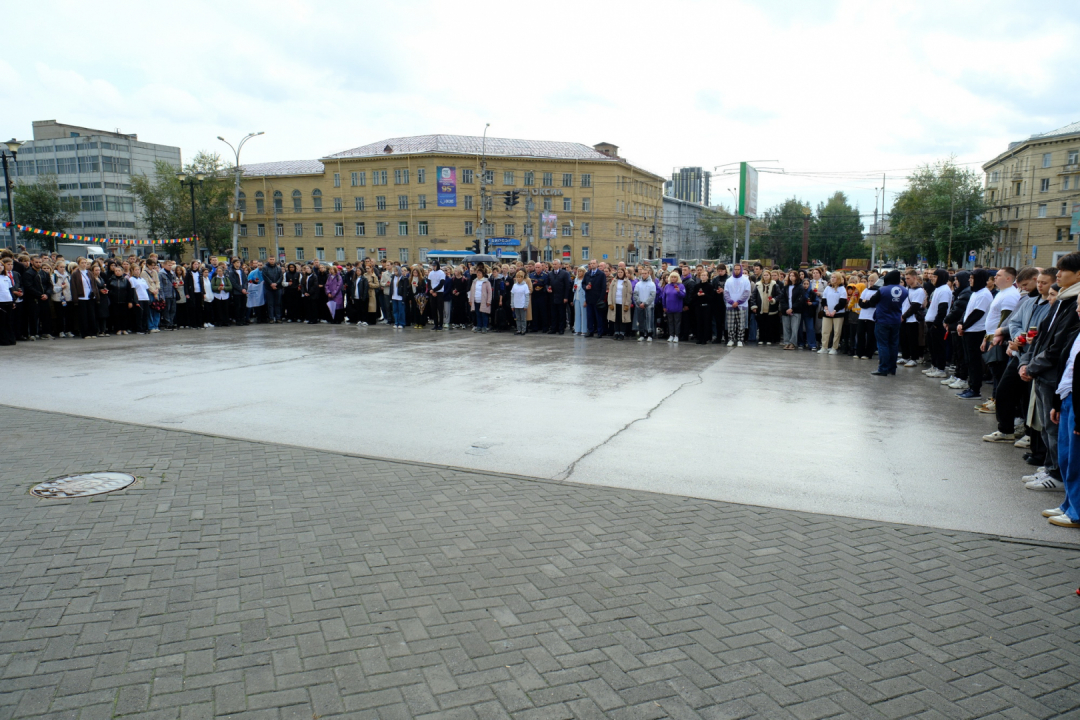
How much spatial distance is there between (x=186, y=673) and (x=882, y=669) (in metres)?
3.41

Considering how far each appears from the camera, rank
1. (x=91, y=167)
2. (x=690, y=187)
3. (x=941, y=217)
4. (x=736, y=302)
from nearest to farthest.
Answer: (x=736, y=302) → (x=941, y=217) → (x=91, y=167) → (x=690, y=187)

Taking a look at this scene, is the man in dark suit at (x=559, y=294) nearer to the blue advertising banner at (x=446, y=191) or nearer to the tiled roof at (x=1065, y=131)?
the blue advertising banner at (x=446, y=191)

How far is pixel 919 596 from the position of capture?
4.18 metres

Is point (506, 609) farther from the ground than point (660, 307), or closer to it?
closer to it

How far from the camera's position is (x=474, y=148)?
8338 cm

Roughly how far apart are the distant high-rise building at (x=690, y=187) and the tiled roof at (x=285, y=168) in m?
85.5

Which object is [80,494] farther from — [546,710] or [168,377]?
[168,377]

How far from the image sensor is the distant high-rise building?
155250 mm

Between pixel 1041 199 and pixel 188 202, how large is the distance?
307 feet

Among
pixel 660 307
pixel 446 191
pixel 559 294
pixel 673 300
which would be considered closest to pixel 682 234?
pixel 446 191

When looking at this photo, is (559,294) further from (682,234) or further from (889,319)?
(682,234)

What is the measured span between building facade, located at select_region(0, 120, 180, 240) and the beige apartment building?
4446 inches

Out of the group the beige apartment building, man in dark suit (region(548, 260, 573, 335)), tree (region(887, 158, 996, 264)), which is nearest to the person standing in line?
man in dark suit (region(548, 260, 573, 335))

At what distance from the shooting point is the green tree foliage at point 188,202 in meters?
78.8
